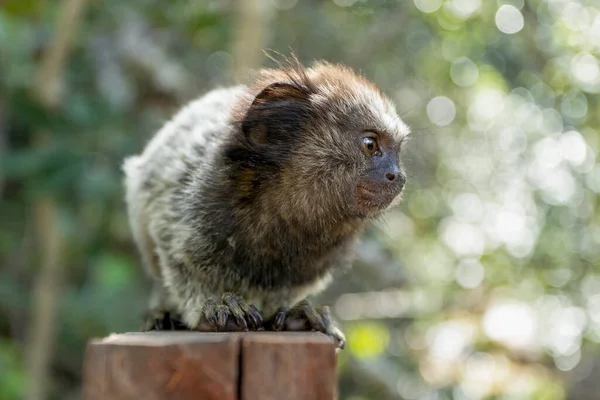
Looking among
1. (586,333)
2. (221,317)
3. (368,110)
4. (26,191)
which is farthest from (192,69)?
(221,317)

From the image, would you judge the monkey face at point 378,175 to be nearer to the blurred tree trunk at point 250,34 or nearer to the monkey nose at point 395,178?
the monkey nose at point 395,178

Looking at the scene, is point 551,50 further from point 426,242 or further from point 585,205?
point 426,242

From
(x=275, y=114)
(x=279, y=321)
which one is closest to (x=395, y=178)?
(x=275, y=114)

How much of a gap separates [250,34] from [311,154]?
7.56 feet

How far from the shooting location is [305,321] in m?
2.12

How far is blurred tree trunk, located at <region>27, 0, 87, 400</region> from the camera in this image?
476 centimetres

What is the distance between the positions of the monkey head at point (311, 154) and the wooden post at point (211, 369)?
3.70 feet

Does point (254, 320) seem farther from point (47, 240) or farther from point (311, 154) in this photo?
point (47, 240)

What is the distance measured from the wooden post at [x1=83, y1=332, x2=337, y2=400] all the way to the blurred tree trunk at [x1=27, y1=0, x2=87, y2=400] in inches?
146

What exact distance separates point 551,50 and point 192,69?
2793 millimetres

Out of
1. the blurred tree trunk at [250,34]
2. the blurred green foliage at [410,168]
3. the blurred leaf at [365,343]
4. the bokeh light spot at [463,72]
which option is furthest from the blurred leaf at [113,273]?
the bokeh light spot at [463,72]

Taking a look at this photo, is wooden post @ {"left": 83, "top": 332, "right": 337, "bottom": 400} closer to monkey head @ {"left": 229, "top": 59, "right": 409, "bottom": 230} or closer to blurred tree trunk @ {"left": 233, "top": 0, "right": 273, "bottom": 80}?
monkey head @ {"left": 229, "top": 59, "right": 409, "bottom": 230}

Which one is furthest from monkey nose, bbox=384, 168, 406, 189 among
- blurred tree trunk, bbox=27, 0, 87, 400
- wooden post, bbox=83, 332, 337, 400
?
blurred tree trunk, bbox=27, 0, 87, 400

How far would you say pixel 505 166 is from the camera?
5.57 metres
